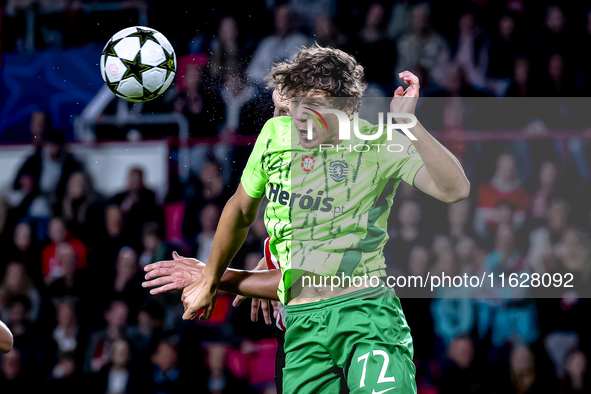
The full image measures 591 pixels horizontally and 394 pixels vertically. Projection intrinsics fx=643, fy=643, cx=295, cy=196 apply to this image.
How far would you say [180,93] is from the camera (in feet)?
19.4

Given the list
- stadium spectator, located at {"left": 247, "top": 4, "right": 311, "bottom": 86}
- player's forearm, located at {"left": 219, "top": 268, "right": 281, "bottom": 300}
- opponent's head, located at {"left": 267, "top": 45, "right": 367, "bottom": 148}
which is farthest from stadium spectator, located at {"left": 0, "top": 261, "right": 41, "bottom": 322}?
opponent's head, located at {"left": 267, "top": 45, "right": 367, "bottom": 148}

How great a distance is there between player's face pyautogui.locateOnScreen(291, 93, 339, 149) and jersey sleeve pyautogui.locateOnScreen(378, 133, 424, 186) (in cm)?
22

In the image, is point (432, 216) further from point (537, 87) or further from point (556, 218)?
point (537, 87)

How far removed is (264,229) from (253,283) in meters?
2.00

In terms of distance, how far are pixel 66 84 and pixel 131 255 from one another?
2325 mm

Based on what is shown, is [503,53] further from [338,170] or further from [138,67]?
[338,170]

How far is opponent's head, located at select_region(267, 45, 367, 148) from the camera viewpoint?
8.32 ft

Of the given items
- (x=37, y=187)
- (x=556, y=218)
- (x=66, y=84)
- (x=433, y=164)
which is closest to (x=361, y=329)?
(x=433, y=164)

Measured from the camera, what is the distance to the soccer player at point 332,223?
239 centimetres

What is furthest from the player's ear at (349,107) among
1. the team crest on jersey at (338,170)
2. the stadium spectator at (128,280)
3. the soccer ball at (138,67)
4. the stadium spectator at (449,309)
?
the stadium spectator at (128,280)

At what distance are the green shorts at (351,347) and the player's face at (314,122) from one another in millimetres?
622

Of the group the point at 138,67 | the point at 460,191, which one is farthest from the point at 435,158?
the point at 138,67

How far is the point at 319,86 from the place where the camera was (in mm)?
2609

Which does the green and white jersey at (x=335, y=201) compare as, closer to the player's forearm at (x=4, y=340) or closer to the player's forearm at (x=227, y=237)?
the player's forearm at (x=227, y=237)
